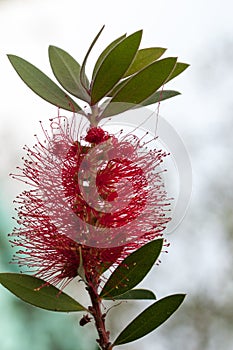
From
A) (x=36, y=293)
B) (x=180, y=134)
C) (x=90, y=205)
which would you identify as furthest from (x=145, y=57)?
(x=180, y=134)

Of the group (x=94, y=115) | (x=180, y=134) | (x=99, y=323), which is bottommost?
(x=99, y=323)

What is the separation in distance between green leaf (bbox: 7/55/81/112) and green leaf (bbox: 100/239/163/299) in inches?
7.6

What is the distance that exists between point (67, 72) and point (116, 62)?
112 mm

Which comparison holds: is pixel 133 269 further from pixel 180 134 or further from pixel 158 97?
pixel 180 134

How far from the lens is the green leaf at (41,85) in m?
0.73

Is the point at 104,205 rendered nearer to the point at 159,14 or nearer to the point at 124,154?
the point at 124,154

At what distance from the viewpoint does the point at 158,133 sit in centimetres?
82

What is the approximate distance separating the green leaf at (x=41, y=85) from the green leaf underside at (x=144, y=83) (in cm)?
7

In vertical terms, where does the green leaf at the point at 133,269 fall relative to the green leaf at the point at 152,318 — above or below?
above

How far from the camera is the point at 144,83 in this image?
68cm

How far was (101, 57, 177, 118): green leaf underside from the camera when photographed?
2.21 feet

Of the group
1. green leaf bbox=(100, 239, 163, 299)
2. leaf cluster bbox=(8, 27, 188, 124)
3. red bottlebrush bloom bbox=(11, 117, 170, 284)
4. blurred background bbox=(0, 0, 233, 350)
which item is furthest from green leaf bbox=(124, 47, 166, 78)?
blurred background bbox=(0, 0, 233, 350)

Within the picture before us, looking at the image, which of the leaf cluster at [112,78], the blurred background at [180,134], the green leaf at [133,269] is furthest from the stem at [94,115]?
the blurred background at [180,134]

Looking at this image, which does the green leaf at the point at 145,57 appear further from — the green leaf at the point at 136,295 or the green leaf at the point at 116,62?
the green leaf at the point at 136,295
